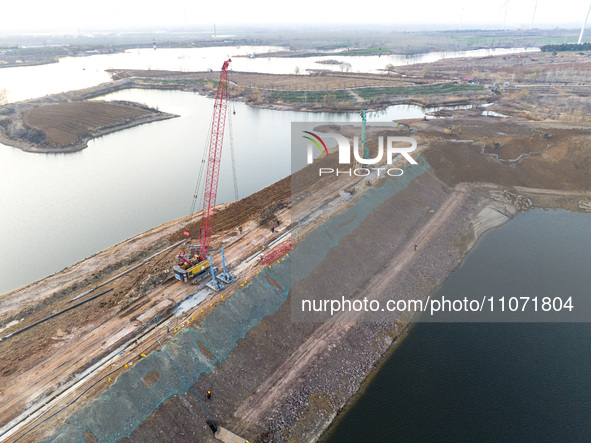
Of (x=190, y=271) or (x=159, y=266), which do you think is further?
Result: (x=159, y=266)

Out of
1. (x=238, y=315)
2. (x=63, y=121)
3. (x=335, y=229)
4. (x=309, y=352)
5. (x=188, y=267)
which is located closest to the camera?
(x=309, y=352)

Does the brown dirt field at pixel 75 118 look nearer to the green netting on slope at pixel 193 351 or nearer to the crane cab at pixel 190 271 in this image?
the crane cab at pixel 190 271

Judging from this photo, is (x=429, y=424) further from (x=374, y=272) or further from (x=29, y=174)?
(x=29, y=174)

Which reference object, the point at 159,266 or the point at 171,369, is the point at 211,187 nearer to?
the point at 159,266

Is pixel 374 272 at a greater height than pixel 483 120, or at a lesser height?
lesser

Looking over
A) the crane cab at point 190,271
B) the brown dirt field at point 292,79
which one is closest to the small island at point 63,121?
the brown dirt field at point 292,79

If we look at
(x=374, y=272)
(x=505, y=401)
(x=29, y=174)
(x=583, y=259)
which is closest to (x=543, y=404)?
(x=505, y=401)

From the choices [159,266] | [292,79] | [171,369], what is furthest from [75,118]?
[171,369]
